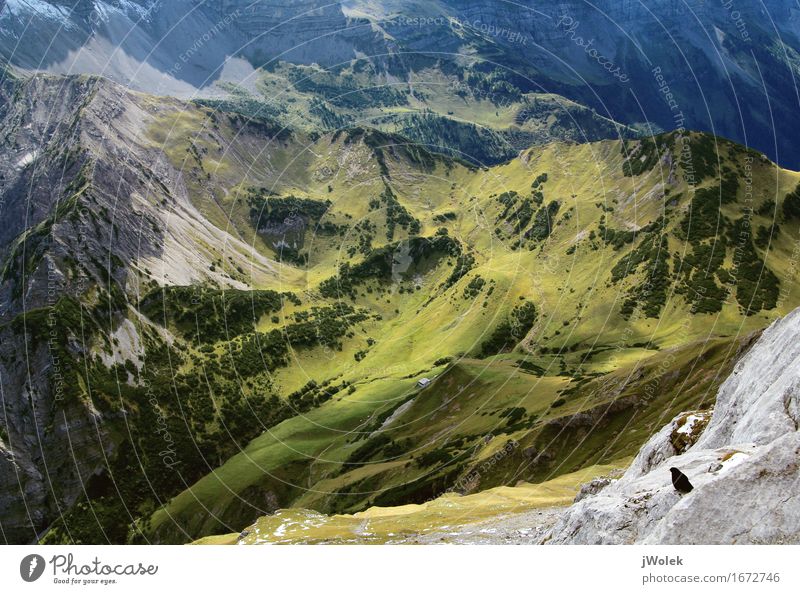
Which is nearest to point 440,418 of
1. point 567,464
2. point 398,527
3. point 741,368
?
point 567,464

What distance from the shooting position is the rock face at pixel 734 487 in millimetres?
30422

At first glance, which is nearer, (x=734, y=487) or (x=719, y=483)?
(x=734, y=487)

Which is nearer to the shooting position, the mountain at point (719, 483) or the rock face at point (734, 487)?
the rock face at point (734, 487)

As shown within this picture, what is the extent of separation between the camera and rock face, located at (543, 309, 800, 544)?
1198 inches

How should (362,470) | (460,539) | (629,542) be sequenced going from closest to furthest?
(629,542) < (460,539) < (362,470)

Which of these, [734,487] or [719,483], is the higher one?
[719,483]

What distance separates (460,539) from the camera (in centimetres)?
6144

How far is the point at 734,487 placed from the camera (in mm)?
31172
